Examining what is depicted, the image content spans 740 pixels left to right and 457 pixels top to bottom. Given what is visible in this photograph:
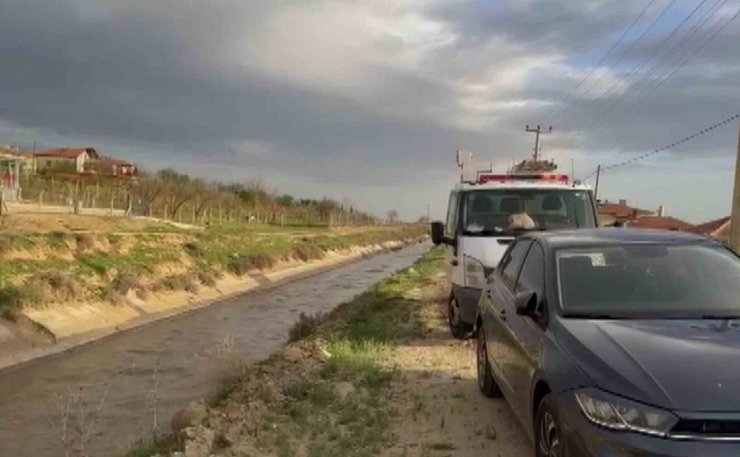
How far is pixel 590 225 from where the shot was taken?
406 inches

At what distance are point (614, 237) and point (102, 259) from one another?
21.7 metres

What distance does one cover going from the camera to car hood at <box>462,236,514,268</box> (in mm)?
9492

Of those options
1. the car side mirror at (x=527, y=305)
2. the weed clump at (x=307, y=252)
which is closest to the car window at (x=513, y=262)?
the car side mirror at (x=527, y=305)

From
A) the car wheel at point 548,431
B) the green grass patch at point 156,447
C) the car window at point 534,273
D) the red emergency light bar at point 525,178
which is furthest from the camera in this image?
the red emergency light bar at point 525,178

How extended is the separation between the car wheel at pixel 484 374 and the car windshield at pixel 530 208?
2.96m

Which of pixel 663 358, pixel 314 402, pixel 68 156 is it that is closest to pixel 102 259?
pixel 314 402

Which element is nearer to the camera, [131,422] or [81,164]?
[131,422]

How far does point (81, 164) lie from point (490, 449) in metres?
96.0

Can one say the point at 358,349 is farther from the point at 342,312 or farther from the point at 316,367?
the point at 342,312

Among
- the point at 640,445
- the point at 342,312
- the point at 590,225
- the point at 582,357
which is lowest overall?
the point at 342,312

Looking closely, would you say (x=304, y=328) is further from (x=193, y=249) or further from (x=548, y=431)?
(x=193, y=249)

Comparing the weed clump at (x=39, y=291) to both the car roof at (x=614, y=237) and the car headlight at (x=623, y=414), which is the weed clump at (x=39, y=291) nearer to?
the car roof at (x=614, y=237)

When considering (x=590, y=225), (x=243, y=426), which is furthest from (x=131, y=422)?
(x=590, y=225)

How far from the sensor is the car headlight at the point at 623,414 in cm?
361
